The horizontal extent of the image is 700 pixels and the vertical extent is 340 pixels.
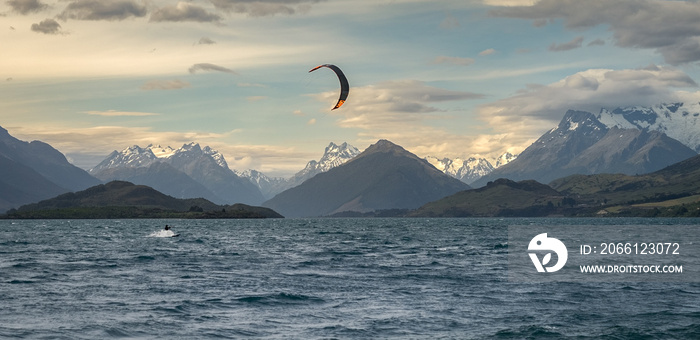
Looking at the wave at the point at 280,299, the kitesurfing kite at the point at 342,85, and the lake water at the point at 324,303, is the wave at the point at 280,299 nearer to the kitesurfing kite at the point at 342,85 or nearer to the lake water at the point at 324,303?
the lake water at the point at 324,303

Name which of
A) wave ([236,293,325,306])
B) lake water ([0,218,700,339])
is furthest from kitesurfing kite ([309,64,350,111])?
wave ([236,293,325,306])

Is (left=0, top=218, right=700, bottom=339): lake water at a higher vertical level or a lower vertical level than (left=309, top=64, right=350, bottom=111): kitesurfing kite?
lower

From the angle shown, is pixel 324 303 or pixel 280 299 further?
pixel 280 299

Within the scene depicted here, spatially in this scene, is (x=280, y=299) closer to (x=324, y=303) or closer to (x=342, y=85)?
(x=324, y=303)

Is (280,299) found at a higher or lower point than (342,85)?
lower

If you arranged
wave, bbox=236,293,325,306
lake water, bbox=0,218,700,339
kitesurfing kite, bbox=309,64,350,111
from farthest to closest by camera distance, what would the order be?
kitesurfing kite, bbox=309,64,350,111
wave, bbox=236,293,325,306
lake water, bbox=0,218,700,339

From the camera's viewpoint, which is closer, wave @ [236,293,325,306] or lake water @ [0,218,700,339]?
lake water @ [0,218,700,339]

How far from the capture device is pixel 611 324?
50.5 meters

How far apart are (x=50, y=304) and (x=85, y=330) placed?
12986mm

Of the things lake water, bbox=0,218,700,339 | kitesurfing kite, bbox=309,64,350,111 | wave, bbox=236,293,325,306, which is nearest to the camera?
lake water, bbox=0,218,700,339

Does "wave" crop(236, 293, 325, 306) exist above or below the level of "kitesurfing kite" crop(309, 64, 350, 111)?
below

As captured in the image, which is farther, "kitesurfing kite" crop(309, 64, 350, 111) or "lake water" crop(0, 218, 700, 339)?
"kitesurfing kite" crop(309, 64, 350, 111)

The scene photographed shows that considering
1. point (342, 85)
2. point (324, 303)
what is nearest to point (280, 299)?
point (324, 303)

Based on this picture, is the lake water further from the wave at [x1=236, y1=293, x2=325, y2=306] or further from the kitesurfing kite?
the kitesurfing kite
